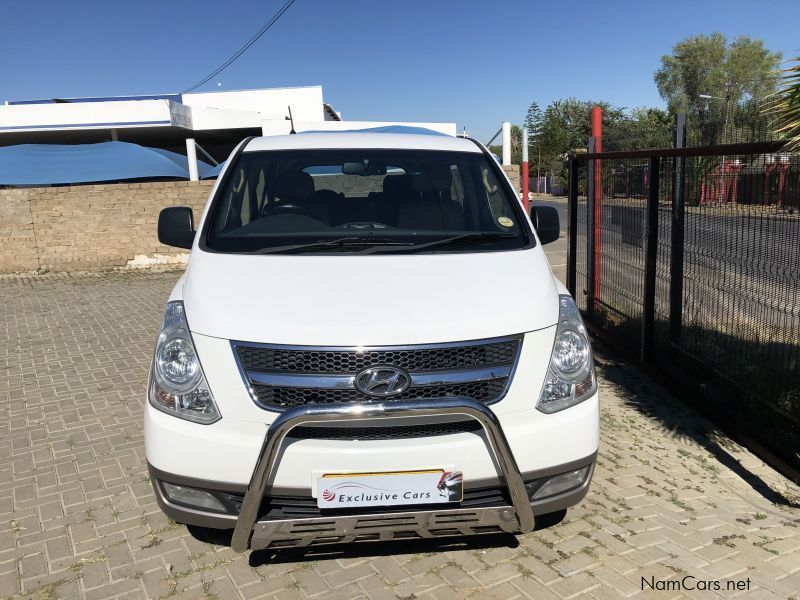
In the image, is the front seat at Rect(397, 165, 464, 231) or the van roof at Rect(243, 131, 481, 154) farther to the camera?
the van roof at Rect(243, 131, 481, 154)

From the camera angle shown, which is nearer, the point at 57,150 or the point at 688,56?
the point at 57,150

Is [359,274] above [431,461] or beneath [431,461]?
above

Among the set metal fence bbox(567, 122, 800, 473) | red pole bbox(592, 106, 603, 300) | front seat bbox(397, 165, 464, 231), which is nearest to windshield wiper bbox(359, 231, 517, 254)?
front seat bbox(397, 165, 464, 231)

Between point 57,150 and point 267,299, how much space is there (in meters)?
15.1

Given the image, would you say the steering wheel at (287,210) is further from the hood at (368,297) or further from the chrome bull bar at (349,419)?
the chrome bull bar at (349,419)

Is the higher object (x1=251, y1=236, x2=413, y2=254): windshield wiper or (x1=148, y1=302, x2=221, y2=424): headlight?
(x1=251, y1=236, x2=413, y2=254): windshield wiper

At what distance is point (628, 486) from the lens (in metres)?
3.72

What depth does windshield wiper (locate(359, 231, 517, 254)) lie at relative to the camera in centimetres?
328

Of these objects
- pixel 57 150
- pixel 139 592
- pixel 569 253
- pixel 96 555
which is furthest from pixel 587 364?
pixel 57 150

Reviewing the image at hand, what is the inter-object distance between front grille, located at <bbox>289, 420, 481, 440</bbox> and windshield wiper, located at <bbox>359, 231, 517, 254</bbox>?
3.39 feet

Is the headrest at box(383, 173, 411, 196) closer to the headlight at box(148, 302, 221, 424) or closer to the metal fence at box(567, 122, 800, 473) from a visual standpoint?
the headlight at box(148, 302, 221, 424)

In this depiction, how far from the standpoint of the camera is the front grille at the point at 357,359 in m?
2.52

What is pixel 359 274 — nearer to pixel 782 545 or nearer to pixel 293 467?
pixel 293 467

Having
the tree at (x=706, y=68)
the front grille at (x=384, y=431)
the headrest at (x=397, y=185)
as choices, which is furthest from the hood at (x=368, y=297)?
the tree at (x=706, y=68)
